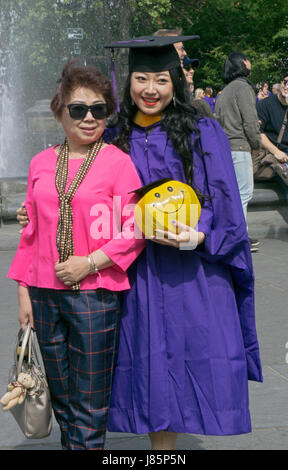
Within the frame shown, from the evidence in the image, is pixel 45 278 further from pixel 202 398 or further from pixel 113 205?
pixel 202 398

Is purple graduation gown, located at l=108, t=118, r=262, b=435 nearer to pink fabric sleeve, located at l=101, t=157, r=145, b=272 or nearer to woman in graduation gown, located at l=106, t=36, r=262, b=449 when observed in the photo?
woman in graduation gown, located at l=106, t=36, r=262, b=449

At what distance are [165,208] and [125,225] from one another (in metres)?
0.17

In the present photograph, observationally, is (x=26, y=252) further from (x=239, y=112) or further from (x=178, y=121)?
(x=239, y=112)

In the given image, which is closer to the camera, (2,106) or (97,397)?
(97,397)

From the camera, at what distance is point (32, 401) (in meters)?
3.07

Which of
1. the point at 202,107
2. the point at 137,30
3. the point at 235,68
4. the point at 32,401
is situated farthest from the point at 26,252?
the point at 137,30

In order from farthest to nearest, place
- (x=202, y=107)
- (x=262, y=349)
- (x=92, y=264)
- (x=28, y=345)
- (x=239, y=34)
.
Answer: (x=239, y=34)
(x=202, y=107)
(x=262, y=349)
(x=28, y=345)
(x=92, y=264)

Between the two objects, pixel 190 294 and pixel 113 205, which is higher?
pixel 113 205

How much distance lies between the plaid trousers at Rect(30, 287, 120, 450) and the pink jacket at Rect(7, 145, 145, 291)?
7 centimetres

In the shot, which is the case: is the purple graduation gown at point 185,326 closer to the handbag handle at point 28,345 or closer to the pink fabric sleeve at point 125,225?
the pink fabric sleeve at point 125,225

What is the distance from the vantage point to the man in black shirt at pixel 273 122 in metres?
8.98

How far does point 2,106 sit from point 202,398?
649 inches
